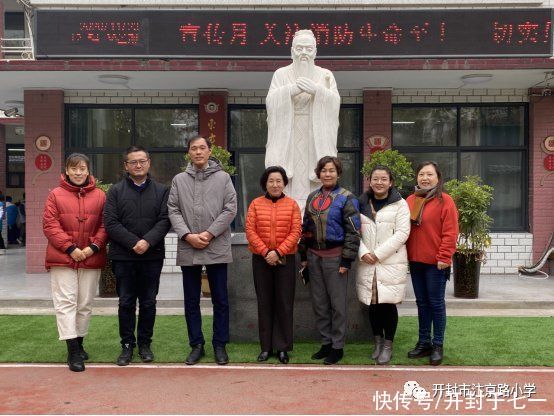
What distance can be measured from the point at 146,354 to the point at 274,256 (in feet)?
4.56

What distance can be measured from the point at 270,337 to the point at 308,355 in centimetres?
38

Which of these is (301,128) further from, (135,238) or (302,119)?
(135,238)

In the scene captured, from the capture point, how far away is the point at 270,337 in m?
5.14

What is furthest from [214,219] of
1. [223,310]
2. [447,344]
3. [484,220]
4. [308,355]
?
[484,220]

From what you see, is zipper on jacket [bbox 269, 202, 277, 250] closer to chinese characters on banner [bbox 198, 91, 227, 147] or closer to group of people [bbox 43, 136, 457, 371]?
group of people [bbox 43, 136, 457, 371]

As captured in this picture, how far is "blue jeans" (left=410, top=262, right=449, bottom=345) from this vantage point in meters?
4.96

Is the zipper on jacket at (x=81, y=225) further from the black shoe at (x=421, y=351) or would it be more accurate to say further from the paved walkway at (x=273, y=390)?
the black shoe at (x=421, y=351)

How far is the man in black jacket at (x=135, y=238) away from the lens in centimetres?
486

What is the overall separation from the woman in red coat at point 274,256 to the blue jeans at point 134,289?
842mm

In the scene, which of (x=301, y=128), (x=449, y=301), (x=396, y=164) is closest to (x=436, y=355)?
(x=301, y=128)

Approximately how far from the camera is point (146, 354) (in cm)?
510

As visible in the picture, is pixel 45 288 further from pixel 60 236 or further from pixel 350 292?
pixel 350 292

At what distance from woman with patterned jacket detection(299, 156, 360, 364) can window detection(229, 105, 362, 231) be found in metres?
5.20

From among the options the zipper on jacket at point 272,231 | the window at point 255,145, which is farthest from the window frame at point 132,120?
the zipper on jacket at point 272,231
